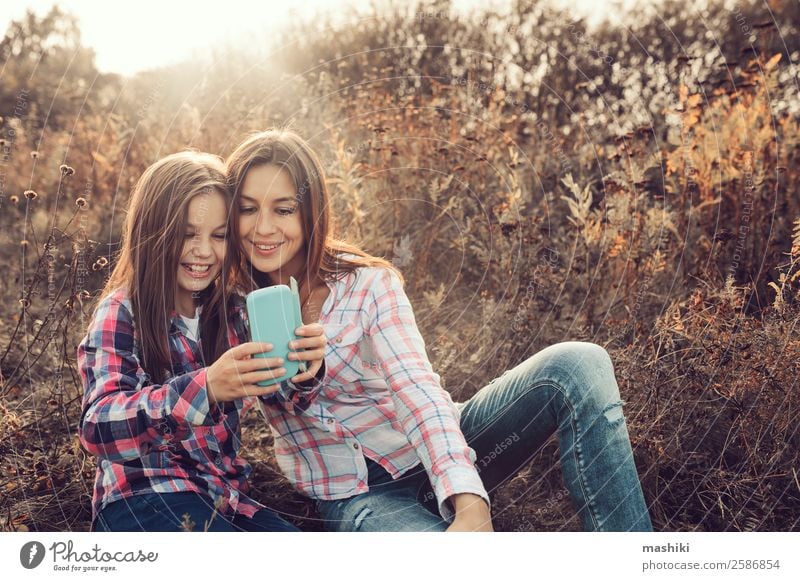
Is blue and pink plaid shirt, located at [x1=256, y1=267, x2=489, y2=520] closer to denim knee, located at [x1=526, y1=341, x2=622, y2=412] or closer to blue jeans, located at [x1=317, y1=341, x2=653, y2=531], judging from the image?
blue jeans, located at [x1=317, y1=341, x2=653, y2=531]

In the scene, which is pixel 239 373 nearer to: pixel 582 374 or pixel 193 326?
pixel 193 326

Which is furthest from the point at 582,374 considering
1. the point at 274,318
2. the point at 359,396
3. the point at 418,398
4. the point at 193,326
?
the point at 193,326

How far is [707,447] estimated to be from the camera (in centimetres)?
191

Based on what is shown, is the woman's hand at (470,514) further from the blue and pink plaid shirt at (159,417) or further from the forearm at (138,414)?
the forearm at (138,414)

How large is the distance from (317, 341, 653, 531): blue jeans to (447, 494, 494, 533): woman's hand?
0.48 ft

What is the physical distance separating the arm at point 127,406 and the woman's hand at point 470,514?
476 millimetres

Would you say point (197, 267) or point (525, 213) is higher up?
point (197, 267)

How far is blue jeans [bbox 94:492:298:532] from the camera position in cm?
154

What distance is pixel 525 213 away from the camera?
2.62 metres

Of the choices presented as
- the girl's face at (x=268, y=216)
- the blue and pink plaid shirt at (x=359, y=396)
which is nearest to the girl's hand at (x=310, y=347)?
the blue and pink plaid shirt at (x=359, y=396)

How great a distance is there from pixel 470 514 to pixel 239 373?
1.56 feet
